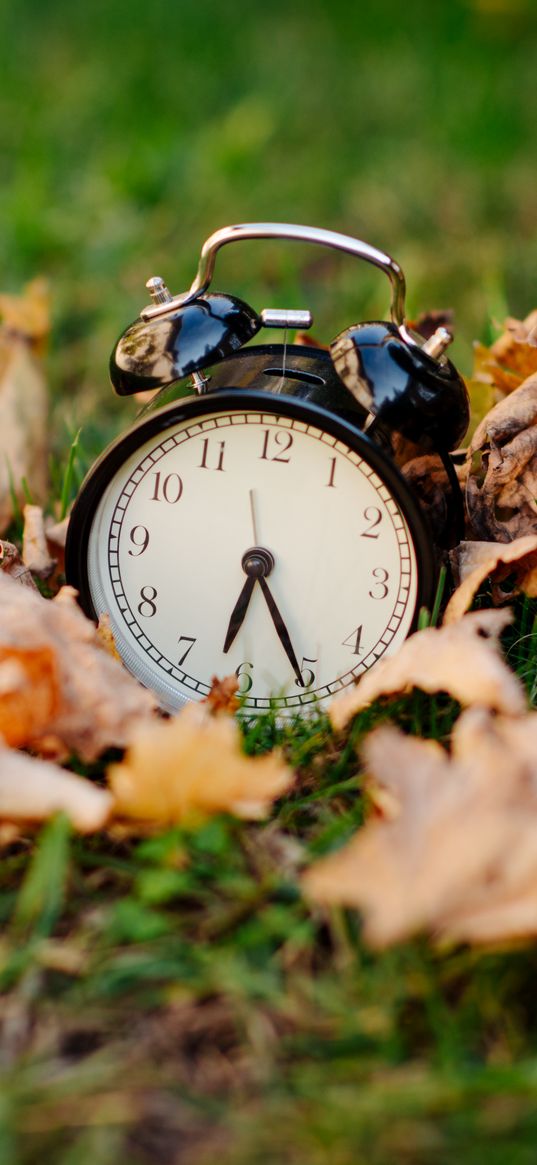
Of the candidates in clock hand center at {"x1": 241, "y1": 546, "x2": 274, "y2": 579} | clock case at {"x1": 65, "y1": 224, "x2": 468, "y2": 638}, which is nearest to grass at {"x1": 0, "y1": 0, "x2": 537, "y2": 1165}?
clock hand center at {"x1": 241, "y1": 546, "x2": 274, "y2": 579}

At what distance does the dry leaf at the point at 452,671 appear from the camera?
1.49 metres

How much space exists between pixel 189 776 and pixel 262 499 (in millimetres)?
531

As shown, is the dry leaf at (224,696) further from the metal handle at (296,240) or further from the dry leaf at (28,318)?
the dry leaf at (28,318)

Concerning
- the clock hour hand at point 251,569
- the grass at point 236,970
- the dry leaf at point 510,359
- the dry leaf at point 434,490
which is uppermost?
the dry leaf at point 510,359

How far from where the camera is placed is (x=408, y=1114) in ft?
3.83

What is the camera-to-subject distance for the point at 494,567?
1743 mm

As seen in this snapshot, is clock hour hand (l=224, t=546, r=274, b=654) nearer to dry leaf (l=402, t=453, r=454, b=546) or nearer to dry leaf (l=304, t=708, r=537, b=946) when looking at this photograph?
dry leaf (l=402, t=453, r=454, b=546)

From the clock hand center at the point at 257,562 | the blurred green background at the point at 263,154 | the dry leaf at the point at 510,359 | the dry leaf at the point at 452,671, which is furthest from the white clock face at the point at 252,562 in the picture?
the blurred green background at the point at 263,154

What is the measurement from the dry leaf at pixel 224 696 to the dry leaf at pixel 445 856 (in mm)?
429

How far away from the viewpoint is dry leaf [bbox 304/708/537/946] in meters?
1.20

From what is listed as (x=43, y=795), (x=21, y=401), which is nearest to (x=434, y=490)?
(x=43, y=795)

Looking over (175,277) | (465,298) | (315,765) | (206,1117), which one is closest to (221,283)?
(175,277)

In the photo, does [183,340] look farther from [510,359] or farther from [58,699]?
[510,359]

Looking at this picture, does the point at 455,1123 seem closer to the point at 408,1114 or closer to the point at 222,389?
the point at 408,1114
